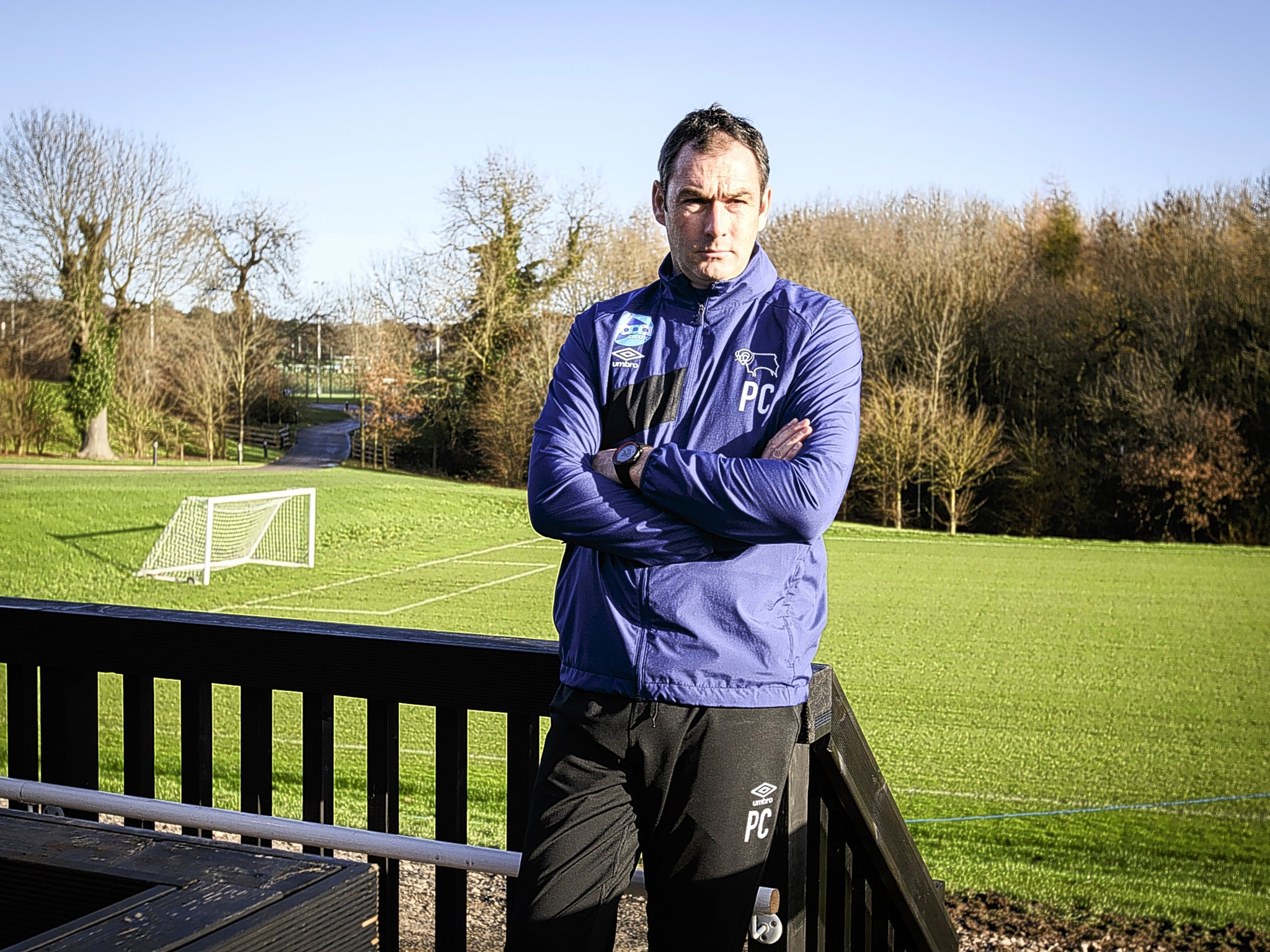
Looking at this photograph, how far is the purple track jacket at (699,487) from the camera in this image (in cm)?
163

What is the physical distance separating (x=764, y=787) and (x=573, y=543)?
46 centimetres

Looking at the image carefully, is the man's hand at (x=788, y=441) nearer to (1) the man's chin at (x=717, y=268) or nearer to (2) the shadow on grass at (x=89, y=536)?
(1) the man's chin at (x=717, y=268)

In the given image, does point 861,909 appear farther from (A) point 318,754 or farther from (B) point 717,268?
(B) point 717,268

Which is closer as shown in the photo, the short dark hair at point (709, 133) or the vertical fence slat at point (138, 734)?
the short dark hair at point (709, 133)

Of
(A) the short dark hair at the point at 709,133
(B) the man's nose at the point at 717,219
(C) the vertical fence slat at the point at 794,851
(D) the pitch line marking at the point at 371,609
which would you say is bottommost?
(D) the pitch line marking at the point at 371,609

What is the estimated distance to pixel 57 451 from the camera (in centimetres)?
1995

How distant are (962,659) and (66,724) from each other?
928cm

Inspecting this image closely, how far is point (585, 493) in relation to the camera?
177cm

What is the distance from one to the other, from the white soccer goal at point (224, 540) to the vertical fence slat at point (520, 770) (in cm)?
1177

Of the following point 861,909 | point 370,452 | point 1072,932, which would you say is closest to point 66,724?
point 861,909

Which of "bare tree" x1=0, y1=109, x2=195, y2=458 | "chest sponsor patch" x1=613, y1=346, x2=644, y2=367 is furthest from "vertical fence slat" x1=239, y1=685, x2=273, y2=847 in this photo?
"bare tree" x1=0, y1=109, x2=195, y2=458

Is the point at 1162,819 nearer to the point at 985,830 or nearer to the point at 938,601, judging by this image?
the point at 985,830

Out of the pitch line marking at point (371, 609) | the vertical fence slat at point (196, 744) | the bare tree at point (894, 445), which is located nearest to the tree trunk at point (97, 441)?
the pitch line marking at point (371, 609)

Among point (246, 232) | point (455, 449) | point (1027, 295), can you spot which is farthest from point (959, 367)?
point (246, 232)
